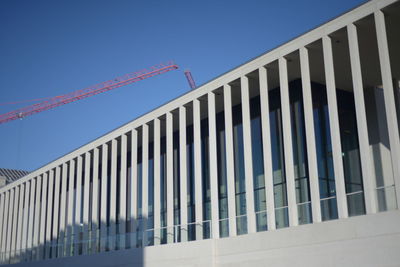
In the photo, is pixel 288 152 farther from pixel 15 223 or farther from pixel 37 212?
→ pixel 15 223

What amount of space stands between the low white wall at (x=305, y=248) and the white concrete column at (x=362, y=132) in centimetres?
81

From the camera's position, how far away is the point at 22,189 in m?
45.4

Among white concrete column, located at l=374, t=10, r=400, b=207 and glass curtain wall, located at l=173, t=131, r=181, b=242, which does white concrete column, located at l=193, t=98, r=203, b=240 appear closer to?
glass curtain wall, located at l=173, t=131, r=181, b=242

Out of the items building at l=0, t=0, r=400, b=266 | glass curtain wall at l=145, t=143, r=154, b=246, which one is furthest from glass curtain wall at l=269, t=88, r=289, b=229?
glass curtain wall at l=145, t=143, r=154, b=246

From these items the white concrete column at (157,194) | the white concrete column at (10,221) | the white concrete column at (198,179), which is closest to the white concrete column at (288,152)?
the white concrete column at (198,179)

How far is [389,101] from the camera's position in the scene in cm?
1936

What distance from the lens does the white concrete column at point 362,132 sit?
63.6 feet

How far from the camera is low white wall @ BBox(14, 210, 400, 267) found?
18.3 metres

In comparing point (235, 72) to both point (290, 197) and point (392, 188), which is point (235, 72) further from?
point (392, 188)

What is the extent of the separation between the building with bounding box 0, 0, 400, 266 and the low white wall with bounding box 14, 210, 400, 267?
4cm

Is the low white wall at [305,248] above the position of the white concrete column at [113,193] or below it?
below

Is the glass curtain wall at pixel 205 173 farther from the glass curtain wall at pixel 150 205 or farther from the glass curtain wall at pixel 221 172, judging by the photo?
the glass curtain wall at pixel 150 205

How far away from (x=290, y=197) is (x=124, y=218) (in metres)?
14.2

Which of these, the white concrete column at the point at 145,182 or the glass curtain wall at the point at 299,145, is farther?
the white concrete column at the point at 145,182
